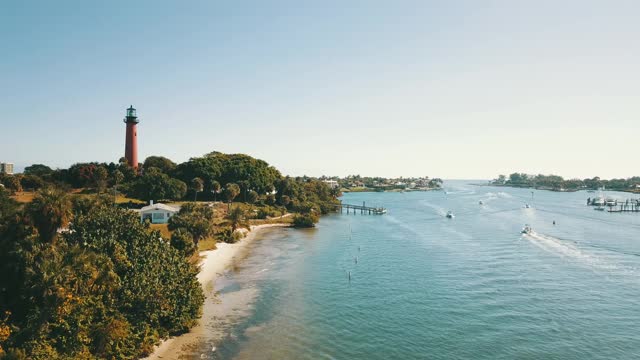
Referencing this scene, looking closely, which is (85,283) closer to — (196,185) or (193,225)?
(193,225)

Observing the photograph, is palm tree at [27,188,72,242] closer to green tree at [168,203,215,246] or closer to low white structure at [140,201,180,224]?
green tree at [168,203,215,246]

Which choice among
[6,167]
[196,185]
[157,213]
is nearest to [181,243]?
[157,213]

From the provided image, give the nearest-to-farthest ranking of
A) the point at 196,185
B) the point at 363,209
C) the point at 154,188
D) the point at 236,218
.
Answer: the point at 236,218
the point at 154,188
the point at 196,185
the point at 363,209

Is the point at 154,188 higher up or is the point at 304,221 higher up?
the point at 154,188

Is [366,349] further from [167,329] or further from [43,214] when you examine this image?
[43,214]

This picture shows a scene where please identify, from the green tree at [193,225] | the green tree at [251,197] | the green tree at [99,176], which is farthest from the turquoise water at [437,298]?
the green tree at [99,176]

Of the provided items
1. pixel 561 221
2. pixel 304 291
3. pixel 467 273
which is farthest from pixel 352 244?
pixel 561 221

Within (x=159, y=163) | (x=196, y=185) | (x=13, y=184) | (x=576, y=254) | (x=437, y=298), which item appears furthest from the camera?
(x=159, y=163)
